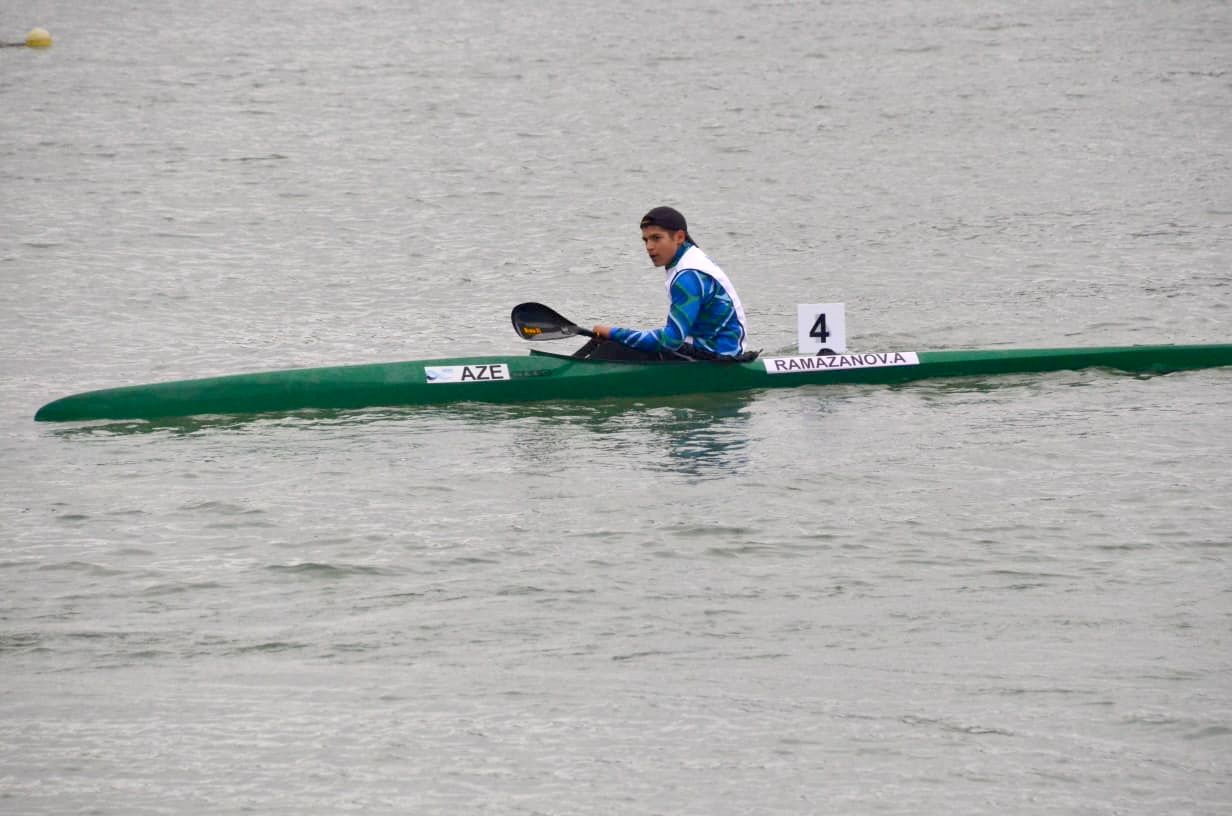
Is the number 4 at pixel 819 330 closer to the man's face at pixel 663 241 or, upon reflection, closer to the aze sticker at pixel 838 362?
the aze sticker at pixel 838 362

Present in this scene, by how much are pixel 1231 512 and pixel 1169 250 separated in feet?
31.9

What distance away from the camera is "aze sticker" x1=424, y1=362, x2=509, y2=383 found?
1083 centimetres

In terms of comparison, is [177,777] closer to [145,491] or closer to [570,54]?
[145,491]

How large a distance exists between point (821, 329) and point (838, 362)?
0.25 metres

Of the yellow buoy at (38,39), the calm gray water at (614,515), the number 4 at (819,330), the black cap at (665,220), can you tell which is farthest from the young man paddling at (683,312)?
the yellow buoy at (38,39)

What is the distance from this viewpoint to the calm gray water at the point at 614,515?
18.9 ft

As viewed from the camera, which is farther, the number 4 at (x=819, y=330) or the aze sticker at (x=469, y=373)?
the number 4 at (x=819, y=330)

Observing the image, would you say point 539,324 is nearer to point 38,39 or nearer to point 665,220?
point 665,220

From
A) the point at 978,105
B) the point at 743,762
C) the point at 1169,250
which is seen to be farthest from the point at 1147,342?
the point at 978,105

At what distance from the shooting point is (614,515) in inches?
340

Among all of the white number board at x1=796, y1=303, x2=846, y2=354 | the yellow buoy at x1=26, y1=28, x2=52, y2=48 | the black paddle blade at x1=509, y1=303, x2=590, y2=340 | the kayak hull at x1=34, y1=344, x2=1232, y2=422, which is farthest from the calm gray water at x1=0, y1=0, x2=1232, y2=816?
the yellow buoy at x1=26, y1=28, x2=52, y2=48

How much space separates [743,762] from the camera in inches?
224

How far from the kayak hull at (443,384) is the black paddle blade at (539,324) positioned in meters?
0.20

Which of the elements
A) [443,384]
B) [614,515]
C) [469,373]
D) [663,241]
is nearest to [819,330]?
[663,241]
